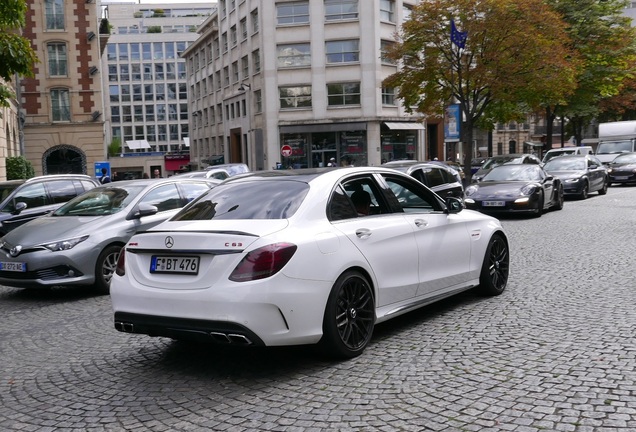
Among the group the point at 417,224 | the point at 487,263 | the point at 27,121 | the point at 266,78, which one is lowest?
the point at 487,263

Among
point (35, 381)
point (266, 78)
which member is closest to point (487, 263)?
point (35, 381)

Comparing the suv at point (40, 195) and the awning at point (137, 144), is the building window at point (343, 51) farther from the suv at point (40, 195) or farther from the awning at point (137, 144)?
the awning at point (137, 144)

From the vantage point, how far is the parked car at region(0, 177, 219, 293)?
28.0ft

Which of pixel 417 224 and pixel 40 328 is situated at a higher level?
pixel 417 224

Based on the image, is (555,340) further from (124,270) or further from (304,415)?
(124,270)

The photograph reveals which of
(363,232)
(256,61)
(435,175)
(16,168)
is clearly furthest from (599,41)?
(363,232)

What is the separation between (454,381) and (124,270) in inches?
103

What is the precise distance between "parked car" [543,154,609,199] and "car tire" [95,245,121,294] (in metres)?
16.8

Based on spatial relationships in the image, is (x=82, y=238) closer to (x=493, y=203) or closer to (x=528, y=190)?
(x=493, y=203)

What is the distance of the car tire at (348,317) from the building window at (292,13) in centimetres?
4833

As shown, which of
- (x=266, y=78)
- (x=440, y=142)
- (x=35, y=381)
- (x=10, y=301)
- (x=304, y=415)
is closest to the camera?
(x=304, y=415)

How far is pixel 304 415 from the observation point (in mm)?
4180

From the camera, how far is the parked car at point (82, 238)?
855cm

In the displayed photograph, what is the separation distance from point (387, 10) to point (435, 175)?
3907 cm
